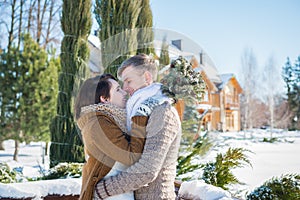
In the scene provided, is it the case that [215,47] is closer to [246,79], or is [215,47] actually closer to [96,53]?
[96,53]

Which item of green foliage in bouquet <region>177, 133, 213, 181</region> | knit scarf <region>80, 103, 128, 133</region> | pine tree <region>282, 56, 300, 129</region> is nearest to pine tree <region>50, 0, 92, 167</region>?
green foliage in bouquet <region>177, 133, 213, 181</region>

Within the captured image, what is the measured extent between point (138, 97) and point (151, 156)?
0.21 meters

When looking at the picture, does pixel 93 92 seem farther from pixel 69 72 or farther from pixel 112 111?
pixel 69 72

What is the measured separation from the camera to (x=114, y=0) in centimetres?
392

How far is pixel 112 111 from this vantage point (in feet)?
3.99

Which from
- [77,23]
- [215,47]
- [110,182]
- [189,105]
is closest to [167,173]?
[110,182]

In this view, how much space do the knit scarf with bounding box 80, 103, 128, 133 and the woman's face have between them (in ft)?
0.14

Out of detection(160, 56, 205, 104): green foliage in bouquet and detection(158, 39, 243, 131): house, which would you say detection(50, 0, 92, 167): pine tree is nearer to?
detection(158, 39, 243, 131): house

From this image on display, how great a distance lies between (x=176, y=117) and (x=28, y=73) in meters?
7.51

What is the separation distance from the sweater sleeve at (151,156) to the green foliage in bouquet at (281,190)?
1092 mm

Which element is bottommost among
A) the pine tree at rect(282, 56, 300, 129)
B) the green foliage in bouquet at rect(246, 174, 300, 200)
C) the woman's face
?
the green foliage in bouquet at rect(246, 174, 300, 200)

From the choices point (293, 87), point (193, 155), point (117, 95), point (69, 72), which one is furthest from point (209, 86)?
point (293, 87)

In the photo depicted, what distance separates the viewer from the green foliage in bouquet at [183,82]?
4.25ft

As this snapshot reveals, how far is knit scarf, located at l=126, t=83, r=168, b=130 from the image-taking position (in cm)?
117
